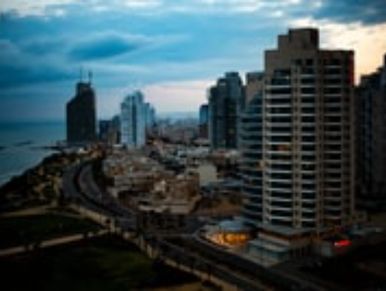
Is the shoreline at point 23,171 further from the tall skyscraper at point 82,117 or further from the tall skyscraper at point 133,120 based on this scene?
the tall skyscraper at point 133,120

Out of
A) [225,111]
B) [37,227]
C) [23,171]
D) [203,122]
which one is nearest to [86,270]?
[37,227]

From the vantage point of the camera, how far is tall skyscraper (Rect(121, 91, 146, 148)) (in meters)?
25.0

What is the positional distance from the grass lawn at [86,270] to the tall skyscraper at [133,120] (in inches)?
641

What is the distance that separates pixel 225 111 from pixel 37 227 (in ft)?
38.9

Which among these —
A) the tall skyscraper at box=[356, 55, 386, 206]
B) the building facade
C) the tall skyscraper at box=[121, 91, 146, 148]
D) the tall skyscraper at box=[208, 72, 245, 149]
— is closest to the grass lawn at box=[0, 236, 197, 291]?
the building facade

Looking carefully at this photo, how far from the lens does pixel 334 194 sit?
8.73 m

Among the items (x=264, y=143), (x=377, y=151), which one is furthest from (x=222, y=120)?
(x=264, y=143)

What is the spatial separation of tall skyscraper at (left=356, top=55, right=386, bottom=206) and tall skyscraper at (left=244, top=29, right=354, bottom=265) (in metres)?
3.74

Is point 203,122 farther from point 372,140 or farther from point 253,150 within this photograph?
point 253,150

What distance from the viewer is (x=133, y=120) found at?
25.2 m

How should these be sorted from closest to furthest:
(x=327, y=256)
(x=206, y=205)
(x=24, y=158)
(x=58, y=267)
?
(x=58, y=267) < (x=327, y=256) < (x=206, y=205) < (x=24, y=158)

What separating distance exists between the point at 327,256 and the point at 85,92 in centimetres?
2203

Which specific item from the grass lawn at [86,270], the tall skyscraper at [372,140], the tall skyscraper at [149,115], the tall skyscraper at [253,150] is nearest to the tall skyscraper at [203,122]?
the tall skyscraper at [149,115]

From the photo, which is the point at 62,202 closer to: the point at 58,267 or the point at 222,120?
the point at 58,267
